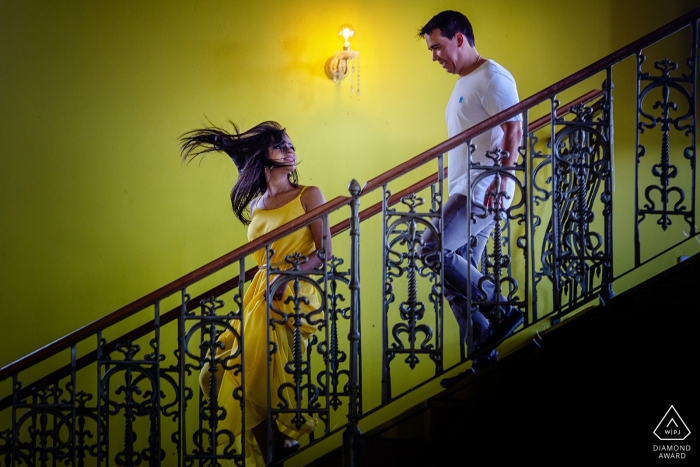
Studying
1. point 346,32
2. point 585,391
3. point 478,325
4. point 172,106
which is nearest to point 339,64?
point 346,32

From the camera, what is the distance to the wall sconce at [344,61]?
5.70 metres

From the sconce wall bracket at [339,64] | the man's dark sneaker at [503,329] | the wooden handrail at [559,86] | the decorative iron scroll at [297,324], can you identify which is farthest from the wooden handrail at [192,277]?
the sconce wall bracket at [339,64]

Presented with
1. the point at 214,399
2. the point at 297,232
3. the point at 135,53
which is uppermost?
the point at 135,53

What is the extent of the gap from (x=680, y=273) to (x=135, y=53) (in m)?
3.84

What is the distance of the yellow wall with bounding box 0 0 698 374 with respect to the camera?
547cm

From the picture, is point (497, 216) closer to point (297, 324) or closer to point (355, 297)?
point (355, 297)

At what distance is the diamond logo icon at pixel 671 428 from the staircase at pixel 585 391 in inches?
0.9

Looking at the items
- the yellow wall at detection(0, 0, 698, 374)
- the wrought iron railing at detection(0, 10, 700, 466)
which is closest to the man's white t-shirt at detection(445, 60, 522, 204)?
the wrought iron railing at detection(0, 10, 700, 466)

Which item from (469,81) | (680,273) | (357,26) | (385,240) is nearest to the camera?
(680,273)

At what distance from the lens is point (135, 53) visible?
221 inches

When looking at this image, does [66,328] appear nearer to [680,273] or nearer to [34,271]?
[34,271]

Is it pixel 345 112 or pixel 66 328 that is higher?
pixel 345 112

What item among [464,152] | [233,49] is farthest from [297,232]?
[233,49]

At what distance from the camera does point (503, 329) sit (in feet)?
11.5
